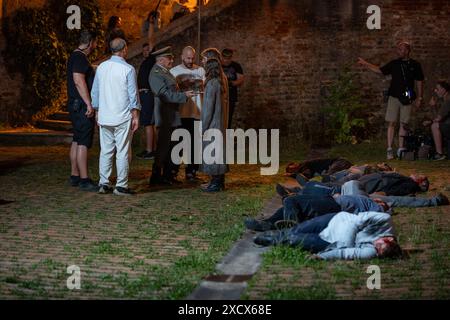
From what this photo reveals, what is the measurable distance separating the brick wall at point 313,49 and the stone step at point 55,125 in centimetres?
355

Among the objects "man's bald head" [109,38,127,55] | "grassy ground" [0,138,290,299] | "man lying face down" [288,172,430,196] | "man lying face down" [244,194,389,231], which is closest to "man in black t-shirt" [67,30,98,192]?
"grassy ground" [0,138,290,299]

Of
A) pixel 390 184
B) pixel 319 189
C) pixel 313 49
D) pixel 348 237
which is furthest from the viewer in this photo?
pixel 313 49

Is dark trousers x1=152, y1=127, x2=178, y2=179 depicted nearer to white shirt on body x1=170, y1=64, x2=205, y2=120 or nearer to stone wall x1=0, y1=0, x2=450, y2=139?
white shirt on body x1=170, y1=64, x2=205, y2=120

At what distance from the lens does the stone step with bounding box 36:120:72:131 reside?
1900cm

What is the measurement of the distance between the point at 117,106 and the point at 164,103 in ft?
3.76

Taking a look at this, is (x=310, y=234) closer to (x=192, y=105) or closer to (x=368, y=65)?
(x=192, y=105)

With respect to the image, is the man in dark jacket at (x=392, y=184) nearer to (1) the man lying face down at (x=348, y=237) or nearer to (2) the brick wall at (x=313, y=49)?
(1) the man lying face down at (x=348, y=237)

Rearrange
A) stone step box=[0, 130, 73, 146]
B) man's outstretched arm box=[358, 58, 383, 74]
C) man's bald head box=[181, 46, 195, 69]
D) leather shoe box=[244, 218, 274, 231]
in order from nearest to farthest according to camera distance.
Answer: leather shoe box=[244, 218, 274, 231] → man's bald head box=[181, 46, 195, 69] → man's outstretched arm box=[358, 58, 383, 74] → stone step box=[0, 130, 73, 146]

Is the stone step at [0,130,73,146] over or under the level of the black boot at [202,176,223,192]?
over

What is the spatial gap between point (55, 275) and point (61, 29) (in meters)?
13.9

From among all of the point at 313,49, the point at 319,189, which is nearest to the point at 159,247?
the point at 319,189

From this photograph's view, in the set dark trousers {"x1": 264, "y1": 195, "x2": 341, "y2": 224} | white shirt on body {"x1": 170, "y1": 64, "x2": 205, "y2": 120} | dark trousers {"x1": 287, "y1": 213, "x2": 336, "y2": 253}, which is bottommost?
dark trousers {"x1": 287, "y1": 213, "x2": 336, "y2": 253}

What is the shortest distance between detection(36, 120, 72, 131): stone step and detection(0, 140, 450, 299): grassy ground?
5840 millimetres

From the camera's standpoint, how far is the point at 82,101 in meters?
12.0
